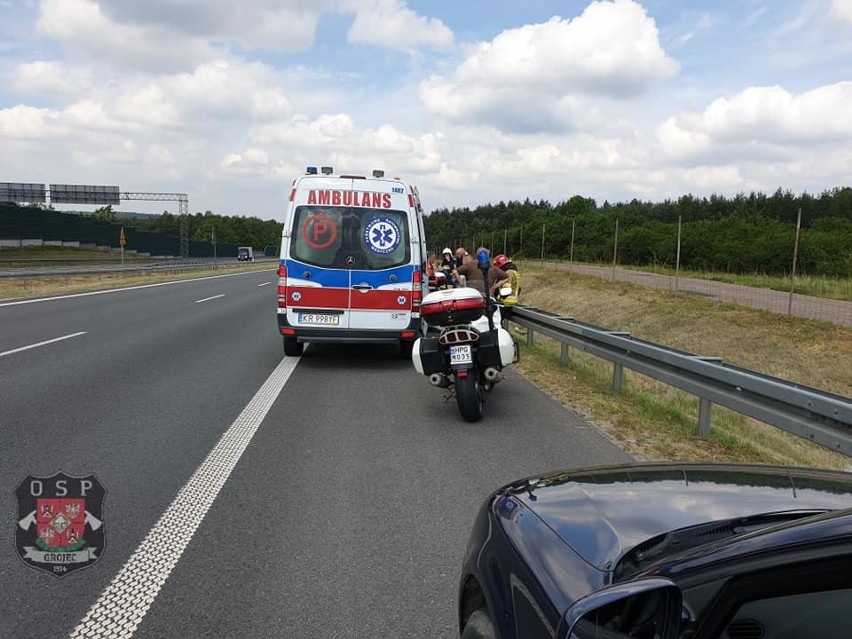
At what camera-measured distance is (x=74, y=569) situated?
356 centimetres

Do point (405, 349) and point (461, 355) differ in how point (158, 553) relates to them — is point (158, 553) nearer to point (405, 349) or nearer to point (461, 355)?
point (461, 355)

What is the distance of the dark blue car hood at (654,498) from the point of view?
202cm

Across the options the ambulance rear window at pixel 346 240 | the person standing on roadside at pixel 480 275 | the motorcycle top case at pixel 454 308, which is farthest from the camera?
the person standing on roadside at pixel 480 275

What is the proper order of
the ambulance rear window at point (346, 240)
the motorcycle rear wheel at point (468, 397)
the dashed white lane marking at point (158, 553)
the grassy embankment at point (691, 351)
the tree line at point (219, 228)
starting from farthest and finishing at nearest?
the tree line at point (219, 228)
the ambulance rear window at point (346, 240)
the motorcycle rear wheel at point (468, 397)
the grassy embankment at point (691, 351)
the dashed white lane marking at point (158, 553)

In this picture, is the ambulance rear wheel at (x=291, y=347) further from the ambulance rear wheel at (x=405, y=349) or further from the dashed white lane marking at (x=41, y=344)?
the dashed white lane marking at (x=41, y=344)

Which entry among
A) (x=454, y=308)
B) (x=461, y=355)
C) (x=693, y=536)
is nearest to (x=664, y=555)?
(x=693, y=536)

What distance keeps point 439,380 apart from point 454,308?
0.79 meters

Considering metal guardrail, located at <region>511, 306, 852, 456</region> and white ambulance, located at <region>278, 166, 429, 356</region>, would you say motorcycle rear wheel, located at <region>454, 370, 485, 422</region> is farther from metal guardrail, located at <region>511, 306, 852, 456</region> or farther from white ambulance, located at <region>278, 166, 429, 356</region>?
white ambulance, located at <region>278, 166, 429, 356</region>

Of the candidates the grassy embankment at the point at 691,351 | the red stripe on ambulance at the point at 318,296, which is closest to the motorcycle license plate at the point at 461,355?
the grassy embankment at the point at 691,351

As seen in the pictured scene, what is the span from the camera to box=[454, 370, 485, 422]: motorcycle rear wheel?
6781mm

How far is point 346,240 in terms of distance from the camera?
9883mm

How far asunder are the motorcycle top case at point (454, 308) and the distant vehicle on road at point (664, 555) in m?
4.40

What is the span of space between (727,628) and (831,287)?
23.7 meters

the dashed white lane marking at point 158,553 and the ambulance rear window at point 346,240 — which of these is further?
the ambulance rear window at point 346,240
